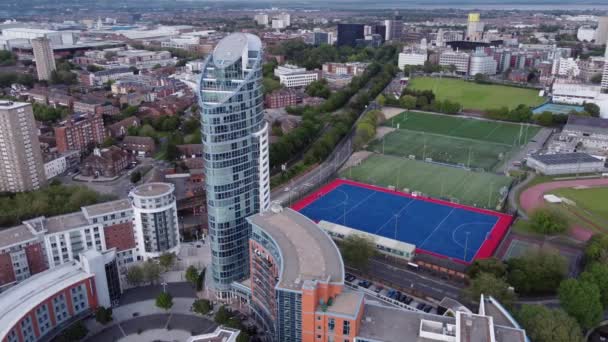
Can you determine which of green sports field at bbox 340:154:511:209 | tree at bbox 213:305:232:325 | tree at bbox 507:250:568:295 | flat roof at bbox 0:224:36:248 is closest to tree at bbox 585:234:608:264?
tree at bbox 507:250:568:295

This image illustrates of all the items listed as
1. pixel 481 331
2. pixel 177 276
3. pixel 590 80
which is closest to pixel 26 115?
pixel 177 276

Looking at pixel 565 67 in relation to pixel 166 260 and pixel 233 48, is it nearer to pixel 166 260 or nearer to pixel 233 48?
pixel 233 48

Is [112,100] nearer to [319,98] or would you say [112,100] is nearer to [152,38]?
[319,98]

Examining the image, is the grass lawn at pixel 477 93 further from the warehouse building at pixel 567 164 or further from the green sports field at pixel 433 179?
the green sports field at pixel 433 179

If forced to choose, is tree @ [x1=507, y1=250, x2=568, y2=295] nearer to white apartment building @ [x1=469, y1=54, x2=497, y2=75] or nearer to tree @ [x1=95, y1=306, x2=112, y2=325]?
tree @ [x1=95, y1=306, x2=112, y2=325]

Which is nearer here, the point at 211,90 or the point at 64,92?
the point at 211,90

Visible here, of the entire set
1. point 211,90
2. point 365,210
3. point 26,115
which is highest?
point 211,90

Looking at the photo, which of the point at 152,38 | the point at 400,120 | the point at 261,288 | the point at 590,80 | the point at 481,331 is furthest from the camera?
the point at 152,38
